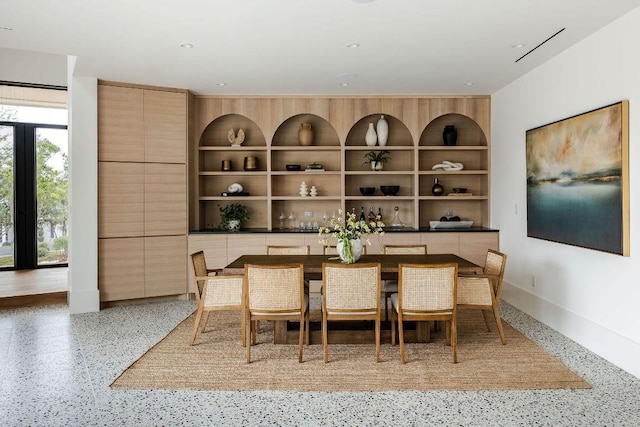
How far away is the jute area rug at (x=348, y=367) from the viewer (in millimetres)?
3312

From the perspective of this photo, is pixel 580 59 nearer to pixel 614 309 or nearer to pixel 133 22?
pixel 614 309

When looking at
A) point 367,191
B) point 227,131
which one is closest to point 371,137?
point 367,191

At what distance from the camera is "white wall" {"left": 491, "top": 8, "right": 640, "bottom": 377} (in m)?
3.59

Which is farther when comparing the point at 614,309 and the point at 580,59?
the point at 580,59

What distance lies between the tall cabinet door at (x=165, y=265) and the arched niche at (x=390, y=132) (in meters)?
2.86

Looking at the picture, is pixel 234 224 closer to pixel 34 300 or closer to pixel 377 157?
pixel 377 157

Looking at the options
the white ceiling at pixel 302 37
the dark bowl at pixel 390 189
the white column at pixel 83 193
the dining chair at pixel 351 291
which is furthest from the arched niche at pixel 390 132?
the dining chair at pixel 351 291

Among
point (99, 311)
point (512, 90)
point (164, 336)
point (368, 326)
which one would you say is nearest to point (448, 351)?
point (368, 326)

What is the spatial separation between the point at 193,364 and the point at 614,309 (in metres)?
3.48

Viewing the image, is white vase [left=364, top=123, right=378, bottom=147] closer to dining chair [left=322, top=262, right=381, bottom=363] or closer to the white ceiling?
the white ceiling

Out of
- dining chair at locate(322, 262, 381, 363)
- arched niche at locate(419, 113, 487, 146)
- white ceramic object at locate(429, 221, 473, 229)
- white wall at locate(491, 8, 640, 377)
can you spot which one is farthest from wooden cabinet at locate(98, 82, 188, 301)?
white wall at locate(491, 8, 640, 377)

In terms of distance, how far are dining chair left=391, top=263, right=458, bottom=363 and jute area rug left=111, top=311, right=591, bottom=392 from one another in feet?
Result: 0.84

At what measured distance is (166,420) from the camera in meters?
2.80

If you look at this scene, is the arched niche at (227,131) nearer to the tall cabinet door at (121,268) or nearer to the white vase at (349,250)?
the tall cabinet door at (121,268)
